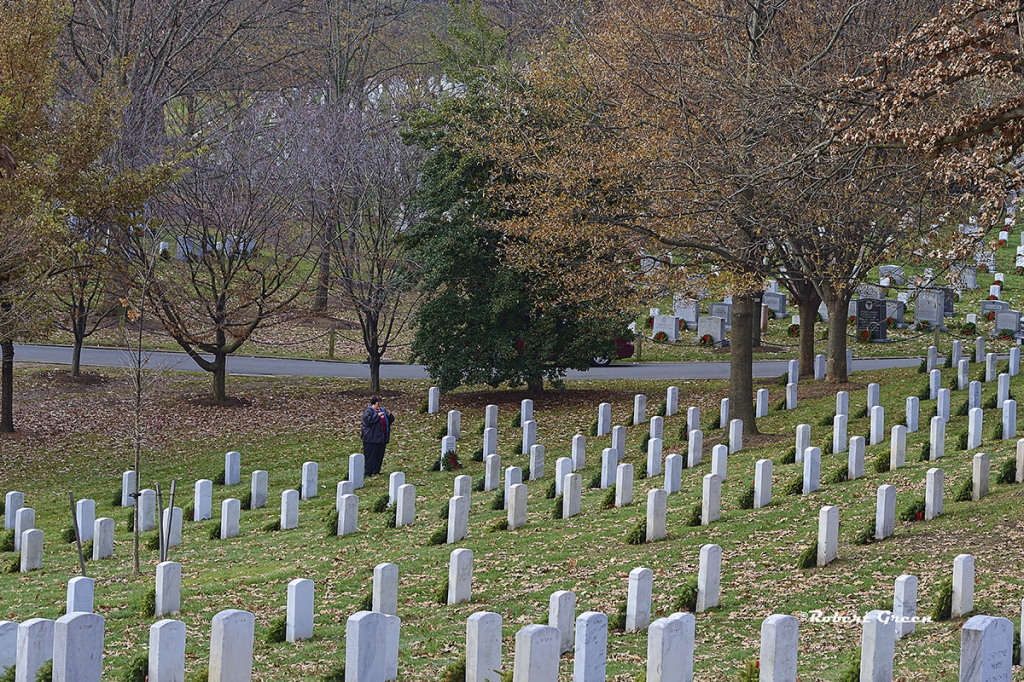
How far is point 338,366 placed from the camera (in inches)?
1282

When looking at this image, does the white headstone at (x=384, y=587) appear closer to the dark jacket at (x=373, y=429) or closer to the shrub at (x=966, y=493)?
the shrub at (x=966, y=493)

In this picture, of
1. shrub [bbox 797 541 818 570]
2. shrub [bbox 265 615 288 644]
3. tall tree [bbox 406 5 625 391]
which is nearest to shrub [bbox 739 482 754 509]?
shrub [bbox 797 541 818 570]

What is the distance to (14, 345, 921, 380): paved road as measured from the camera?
2978 centimetres

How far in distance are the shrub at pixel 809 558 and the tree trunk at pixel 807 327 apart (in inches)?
598

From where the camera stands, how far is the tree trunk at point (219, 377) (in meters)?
26.2

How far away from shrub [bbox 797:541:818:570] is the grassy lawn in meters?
0.10

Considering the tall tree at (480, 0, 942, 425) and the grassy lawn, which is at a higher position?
the tall tree at (480, 0, 942, 425)

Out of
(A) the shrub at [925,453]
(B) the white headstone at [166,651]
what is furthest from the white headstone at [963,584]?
(A) the shrub at [925,453]

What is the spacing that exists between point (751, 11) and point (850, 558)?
1007cm

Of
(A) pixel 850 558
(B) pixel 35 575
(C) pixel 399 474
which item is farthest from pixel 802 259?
(B) pixel 35 575

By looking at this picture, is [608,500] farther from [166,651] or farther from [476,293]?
[476,293]

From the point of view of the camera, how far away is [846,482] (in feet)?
50.7

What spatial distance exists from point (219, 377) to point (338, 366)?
6.47 metres

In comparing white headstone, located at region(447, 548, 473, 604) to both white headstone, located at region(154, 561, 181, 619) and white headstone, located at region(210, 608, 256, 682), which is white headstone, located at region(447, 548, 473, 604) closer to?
white headstone, located at region(154, 561, 181, 619)
